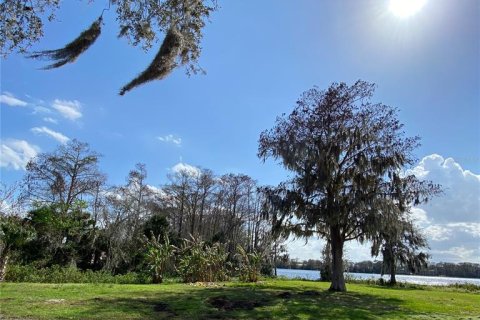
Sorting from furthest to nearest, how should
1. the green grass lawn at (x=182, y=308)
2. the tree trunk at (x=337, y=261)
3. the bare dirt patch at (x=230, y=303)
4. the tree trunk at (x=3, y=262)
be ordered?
1. the tree trunk at (x=337, y=261)
2. the tree trunk at (x=3, y=262)
3. the bare dirt patch at (x=230, y=303)
4. the green grass lawn at (x=182, y=308)

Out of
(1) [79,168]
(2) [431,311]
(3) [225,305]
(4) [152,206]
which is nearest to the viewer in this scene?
(3) [225,305]

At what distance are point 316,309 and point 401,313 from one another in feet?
7.08

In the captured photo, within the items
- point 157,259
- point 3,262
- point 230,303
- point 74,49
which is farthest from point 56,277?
point 74,49

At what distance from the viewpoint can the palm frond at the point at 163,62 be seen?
6492 mm

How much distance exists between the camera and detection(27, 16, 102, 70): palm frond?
6105mm

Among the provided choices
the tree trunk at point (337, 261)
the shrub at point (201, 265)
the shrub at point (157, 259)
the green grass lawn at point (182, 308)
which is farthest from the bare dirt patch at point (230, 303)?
the shrub at point (201, 265)

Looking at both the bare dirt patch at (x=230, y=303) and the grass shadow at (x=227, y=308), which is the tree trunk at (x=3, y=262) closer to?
the grass shadow at (x=227, y=308)

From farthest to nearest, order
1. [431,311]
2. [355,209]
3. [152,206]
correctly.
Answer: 1. [152,206]
2. [355,209]
3. [431,311]

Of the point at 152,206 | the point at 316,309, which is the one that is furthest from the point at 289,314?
the point at 152,206

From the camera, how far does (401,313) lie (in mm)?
10336

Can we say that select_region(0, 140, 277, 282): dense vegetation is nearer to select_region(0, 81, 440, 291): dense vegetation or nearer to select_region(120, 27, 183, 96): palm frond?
select_region(0, 81, 440, 291): dense vegetation

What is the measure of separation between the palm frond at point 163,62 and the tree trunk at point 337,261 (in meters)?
12.6

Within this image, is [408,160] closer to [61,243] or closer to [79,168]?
[61,243]

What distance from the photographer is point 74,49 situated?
6363 mm
